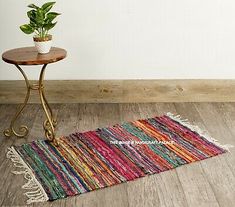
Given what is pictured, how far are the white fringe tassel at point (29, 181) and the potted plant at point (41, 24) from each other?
651 millimetres

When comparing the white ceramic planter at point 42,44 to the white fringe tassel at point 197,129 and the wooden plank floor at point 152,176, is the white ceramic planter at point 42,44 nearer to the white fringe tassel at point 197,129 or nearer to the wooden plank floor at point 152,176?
the wooden plank floor at point 152,176

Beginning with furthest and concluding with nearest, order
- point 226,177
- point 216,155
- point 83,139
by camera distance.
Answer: point 83,139
point 216,155
point 226,177

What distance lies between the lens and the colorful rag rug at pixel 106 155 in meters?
2.38

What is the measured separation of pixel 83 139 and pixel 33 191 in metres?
0.65

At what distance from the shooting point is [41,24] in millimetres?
2662

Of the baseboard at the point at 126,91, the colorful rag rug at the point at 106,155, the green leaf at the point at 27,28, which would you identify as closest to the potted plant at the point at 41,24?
the green leaf at the point at 27,28

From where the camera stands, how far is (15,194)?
228 cm

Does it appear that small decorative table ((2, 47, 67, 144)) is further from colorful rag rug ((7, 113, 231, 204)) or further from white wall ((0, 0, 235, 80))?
white wall ((0, 0, 235, 80))

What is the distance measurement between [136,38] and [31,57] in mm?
1013

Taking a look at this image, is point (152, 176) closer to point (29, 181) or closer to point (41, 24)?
point (29, 181)

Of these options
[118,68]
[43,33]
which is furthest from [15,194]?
[118,68]

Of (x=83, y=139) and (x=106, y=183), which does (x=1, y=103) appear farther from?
(x=106, y=183)

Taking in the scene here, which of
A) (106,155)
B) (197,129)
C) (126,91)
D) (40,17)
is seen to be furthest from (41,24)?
(197,129)

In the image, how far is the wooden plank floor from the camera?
223 centimetres
